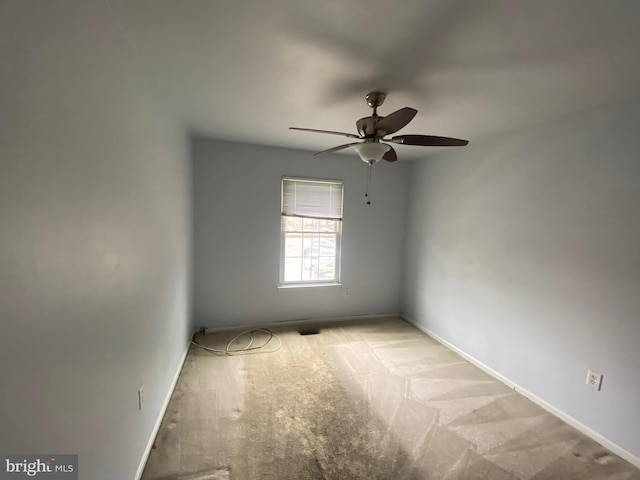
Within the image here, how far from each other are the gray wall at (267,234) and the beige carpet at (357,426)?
31.6 inches

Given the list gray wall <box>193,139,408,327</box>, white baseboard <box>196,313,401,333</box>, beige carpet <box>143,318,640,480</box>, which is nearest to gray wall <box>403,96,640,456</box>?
beige carpet <box>143,318,640,480</box>

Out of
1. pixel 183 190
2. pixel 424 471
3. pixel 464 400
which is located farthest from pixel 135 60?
Answer: pixel 464 400

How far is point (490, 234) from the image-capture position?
2.78 m

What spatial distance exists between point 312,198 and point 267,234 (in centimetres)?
76

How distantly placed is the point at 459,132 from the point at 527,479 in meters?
2.64

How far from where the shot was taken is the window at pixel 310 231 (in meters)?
3.65

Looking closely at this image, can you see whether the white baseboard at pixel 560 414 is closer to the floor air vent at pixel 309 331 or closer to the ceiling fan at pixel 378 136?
the floor air vent at pixel 309 331

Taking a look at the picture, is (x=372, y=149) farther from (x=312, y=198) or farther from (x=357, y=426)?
(x=357, y=426)

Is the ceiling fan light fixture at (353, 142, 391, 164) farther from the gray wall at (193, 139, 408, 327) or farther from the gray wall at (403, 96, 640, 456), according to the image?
the gray wall at (193, 139, 408, 327)

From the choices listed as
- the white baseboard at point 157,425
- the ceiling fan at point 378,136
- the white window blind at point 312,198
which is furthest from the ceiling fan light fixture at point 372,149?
the white baseboard at point 157,425

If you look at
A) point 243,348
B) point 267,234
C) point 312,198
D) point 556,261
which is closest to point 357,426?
point 243,348

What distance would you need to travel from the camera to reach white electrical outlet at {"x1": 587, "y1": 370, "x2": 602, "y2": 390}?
195 centimetres

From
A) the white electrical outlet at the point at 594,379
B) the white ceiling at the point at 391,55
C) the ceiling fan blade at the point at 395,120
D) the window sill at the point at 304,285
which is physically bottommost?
the white electrical outlet at the point at 594,379

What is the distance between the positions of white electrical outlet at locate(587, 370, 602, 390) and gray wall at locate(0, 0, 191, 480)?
117 inches
